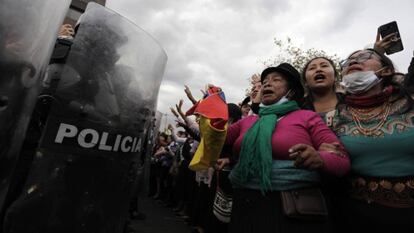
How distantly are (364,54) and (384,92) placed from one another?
1.29 feet

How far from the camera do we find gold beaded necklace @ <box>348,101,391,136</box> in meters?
1.90

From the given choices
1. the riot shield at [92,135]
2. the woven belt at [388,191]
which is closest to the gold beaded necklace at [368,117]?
the woven belt at [388,191]

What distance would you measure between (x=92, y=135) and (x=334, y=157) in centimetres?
123

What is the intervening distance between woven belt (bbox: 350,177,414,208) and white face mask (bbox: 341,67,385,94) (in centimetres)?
59

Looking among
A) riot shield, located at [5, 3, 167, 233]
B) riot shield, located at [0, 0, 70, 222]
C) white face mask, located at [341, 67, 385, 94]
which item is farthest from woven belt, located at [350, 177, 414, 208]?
riot shield, located at [0, 0, 70, 222]

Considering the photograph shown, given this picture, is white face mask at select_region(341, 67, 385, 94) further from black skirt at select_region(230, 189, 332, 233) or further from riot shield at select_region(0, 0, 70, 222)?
riot shield at select_region(0, 0, 70, 222)

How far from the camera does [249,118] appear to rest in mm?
2385

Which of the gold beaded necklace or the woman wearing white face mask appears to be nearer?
the woman wearing white face mask

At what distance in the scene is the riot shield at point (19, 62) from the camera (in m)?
0.87

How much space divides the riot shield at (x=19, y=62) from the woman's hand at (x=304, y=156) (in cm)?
114

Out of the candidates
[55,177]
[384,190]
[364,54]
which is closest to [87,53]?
[55,177]

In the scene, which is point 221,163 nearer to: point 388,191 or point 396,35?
point 388,191

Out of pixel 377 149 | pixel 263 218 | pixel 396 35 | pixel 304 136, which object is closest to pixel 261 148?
pixel 304 136

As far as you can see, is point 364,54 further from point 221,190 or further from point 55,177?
point 55,177
